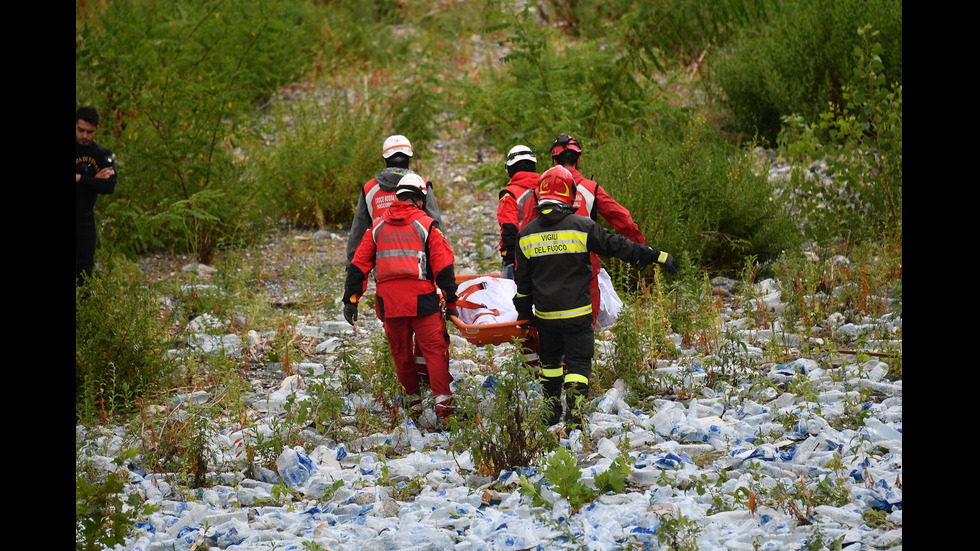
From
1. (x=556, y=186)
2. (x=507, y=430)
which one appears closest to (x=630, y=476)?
(x=507, y=430)

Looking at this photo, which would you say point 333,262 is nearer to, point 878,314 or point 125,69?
point 125,69

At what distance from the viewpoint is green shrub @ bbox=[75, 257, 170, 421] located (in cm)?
600

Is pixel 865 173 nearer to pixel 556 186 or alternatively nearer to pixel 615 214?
pixel 615 214

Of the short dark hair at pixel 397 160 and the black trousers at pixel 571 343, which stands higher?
the short dark hair at pixel 397 160

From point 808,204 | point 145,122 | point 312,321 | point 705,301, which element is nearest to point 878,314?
point 705,301

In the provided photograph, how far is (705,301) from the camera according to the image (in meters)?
6.87

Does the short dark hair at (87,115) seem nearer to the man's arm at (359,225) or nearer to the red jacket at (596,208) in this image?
the man's arm at (359,225)

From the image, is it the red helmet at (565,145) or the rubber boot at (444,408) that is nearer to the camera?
the rubber boot at (444,408)

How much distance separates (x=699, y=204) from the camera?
820cm

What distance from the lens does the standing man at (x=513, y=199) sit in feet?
20.5

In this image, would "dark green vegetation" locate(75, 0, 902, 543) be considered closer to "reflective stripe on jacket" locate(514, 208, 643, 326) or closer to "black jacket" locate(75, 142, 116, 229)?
"black jacket" locate(75, 142, 116, 229)

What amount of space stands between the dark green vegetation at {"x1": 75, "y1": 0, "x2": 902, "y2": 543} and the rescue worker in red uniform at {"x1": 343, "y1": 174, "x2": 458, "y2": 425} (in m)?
0.50

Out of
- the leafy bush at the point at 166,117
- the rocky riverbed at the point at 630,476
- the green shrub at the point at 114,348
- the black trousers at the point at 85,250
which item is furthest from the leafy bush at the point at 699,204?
the black trousers at the point at 85,250

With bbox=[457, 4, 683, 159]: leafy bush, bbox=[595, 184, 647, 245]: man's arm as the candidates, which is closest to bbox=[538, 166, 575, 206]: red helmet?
bbox=[595, 184, 647, 245]: man's arm
